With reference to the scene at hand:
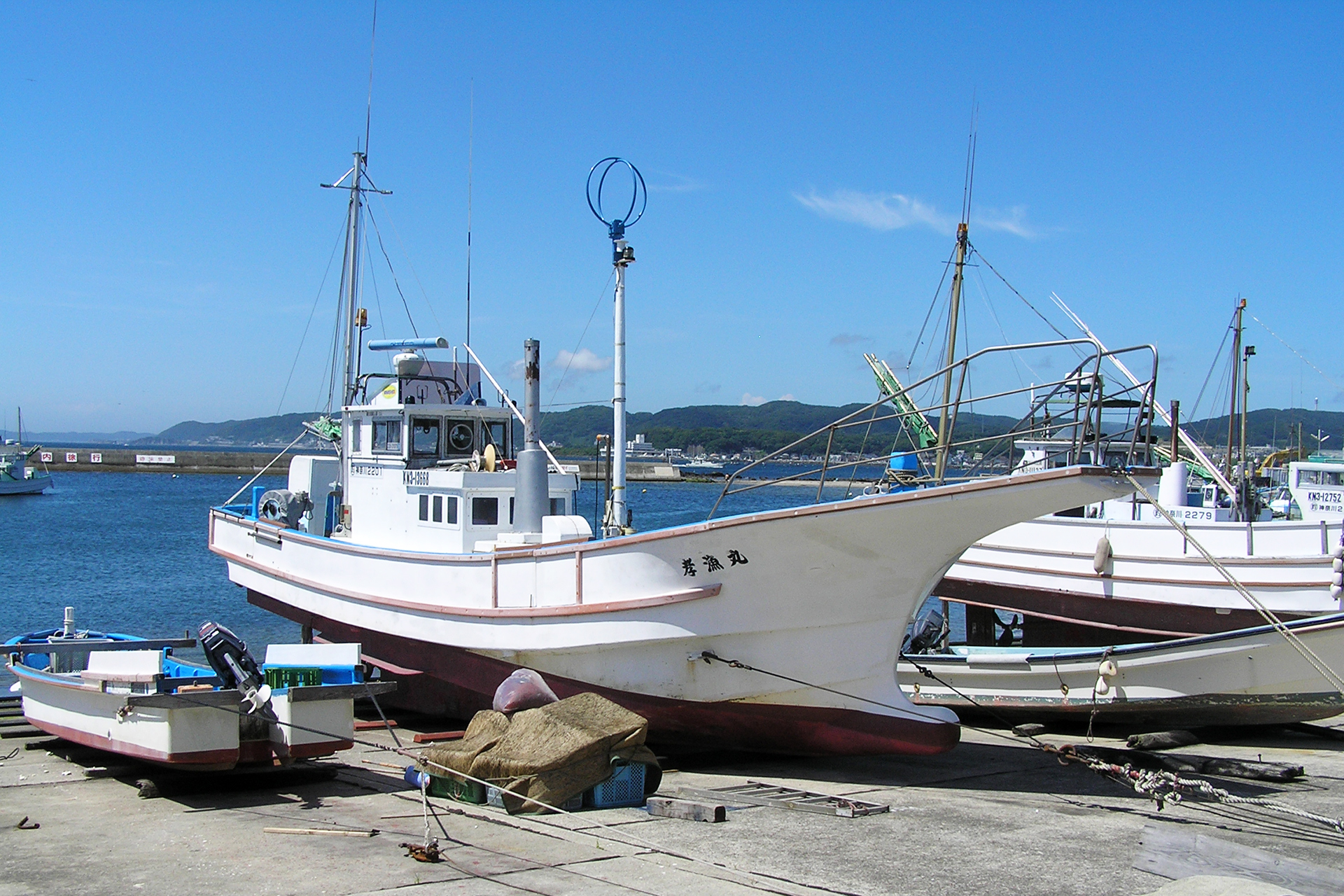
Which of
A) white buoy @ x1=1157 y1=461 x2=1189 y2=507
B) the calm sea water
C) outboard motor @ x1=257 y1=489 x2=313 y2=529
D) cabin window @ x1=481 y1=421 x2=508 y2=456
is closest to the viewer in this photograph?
cabin window @ x1=481 y1=421 x2=508 y2=456

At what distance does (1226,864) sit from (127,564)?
110 feet

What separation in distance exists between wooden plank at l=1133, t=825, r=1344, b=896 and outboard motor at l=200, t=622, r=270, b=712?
6.65m

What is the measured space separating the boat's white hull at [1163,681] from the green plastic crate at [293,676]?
21.3 ft

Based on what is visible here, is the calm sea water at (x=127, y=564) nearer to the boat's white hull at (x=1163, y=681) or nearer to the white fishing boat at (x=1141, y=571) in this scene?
the white fishing boat at (x=1141, y=571)

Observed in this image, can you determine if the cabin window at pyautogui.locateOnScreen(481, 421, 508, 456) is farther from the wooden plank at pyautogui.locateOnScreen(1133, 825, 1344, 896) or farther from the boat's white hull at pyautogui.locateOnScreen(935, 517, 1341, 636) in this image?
the wooden plank at pyautogui.locateOnScreen(1133, 825, 1344, 896)

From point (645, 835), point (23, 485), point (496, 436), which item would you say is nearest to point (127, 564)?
point (496, 436)

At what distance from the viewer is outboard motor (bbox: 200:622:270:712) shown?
28.7 feet

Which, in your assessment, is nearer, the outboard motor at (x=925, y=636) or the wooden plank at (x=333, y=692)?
the wooden plank at (x=333, y=692)

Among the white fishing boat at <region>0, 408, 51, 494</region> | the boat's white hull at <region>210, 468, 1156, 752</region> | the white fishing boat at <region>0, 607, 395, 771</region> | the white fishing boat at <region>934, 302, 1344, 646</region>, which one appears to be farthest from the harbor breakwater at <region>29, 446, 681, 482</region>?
the white fishing boat at <region>0, 607, 395, 771</region>

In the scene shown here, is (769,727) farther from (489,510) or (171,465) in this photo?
(171,465)

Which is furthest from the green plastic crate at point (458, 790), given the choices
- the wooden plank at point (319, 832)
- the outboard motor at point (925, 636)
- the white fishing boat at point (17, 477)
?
the white fishing boat at point (17, 477)

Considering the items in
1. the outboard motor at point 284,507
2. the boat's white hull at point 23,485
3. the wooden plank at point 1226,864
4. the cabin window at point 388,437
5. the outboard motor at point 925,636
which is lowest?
the boat's white hull at point 23,485

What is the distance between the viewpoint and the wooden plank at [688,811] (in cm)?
808

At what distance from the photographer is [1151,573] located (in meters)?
15.6
